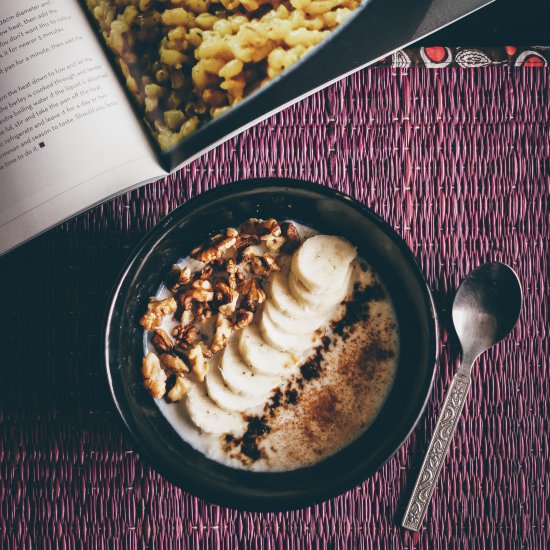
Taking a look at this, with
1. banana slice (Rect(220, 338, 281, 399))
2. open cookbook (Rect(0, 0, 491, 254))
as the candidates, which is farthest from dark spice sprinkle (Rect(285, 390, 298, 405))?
open cookbook (Rect(0, 0, 491, 254))

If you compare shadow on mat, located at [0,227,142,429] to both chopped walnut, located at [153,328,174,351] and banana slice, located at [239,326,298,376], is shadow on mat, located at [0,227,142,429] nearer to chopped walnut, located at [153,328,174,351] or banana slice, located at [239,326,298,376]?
chopped walnut, located at [153,328,174,351]

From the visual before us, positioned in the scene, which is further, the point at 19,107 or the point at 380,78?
the point at 380,78

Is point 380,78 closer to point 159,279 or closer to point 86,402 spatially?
point 159,279

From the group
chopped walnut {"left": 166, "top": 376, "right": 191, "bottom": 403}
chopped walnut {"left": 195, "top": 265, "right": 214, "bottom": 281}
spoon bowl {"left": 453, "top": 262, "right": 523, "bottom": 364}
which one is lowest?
spoon bowl {"left": 453, "top": 262, "right": 523, "bottom": 364}

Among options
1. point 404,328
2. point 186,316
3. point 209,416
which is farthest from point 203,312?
point 404,328

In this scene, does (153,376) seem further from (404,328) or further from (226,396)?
(404,328)

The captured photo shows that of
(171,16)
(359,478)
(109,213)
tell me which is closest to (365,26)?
(171,16)

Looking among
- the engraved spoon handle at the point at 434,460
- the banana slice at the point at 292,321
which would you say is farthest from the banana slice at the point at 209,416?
the engraved spoon handle at the point at 434,460
